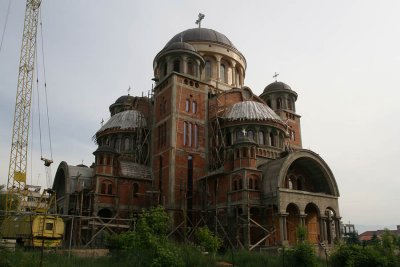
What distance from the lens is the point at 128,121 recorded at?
4012cm

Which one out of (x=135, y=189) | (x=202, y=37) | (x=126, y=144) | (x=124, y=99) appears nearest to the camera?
(x=135, y=189)

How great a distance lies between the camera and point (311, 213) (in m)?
33.4

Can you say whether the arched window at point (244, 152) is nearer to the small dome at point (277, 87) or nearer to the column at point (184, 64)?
the column at point (184, 64)

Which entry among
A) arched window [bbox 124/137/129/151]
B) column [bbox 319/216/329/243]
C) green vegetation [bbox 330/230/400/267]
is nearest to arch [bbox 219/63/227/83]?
arched window [bbox 124/137/129/151]

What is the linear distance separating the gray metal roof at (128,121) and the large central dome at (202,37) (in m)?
9.03

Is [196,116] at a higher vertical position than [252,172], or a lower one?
higher

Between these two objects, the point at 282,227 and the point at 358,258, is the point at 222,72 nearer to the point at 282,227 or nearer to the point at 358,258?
the point at 282,227

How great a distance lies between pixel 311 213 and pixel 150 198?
44.0ft

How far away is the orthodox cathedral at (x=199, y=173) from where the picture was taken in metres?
29.1

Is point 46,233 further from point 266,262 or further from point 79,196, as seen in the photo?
point 266,262

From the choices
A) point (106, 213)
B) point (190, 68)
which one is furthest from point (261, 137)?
point (106, 213)

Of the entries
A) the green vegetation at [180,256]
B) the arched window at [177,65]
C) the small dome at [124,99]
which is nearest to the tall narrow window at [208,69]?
the arched window at [177,65]

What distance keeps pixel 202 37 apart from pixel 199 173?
1752 cm

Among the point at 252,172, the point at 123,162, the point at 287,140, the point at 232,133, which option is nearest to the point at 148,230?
the point at 252,172
